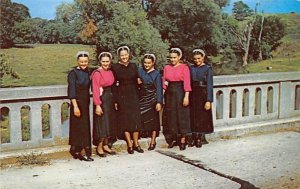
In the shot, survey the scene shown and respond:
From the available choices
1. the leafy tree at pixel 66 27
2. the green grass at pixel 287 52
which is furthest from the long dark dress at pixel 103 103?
the green grass at pixel 287 52

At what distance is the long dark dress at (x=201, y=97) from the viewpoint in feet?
18.9

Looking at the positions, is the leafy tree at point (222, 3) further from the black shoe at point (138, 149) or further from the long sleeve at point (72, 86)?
the long sleeve at point (72, 86)

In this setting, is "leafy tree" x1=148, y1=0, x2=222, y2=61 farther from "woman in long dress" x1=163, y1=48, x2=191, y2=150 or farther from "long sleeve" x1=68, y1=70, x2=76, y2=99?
"long sleeve" x1=68, y1=70, x2=76, y2=99

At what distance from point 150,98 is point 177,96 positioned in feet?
1.29

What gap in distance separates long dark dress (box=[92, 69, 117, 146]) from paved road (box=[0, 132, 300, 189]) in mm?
362

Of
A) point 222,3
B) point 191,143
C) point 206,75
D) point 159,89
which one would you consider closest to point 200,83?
point 206,75

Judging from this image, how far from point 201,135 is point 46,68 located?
11468 millimetres

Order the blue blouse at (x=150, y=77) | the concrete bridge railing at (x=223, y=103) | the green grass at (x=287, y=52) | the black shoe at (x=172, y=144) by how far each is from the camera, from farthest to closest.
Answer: the green grass at (x=287, y=52) → the black shoe at (x=172, y=144) → the blue blouse at (x=150, y=77) → the concrete bridge railing at (x=223, y=103)

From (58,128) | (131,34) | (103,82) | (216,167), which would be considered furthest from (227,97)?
(131,34)

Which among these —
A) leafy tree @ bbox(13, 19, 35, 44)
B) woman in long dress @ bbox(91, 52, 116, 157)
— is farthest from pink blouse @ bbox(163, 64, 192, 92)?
leafy tree @ bbox(13, 19, 35, 44)

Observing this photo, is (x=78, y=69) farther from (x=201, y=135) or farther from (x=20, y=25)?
(x=20, y=25)

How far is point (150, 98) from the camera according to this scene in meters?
5.64

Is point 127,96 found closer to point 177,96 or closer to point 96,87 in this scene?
point 96,87

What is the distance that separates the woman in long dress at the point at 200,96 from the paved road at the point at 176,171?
0.30 metres
